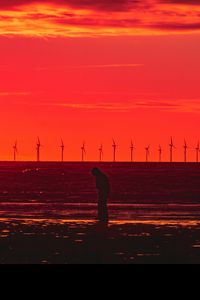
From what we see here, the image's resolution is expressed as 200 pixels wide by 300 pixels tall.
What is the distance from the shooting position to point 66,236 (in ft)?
84.9

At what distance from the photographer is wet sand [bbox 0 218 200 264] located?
19734mm

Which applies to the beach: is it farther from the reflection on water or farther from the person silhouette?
the person silhouette

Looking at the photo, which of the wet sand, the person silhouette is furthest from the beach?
the person silhouette

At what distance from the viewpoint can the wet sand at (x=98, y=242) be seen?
19734 mm

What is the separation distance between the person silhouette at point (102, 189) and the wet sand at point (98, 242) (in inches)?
17.9

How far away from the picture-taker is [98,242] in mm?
23688

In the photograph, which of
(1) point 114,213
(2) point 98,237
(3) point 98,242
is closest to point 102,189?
(2) point 98,237

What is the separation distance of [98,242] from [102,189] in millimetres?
6814

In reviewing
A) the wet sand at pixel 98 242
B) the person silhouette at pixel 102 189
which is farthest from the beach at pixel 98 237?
the person silhouette at pixel 102 189

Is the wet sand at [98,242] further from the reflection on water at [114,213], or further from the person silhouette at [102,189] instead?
the reflection on water at [114,213]
